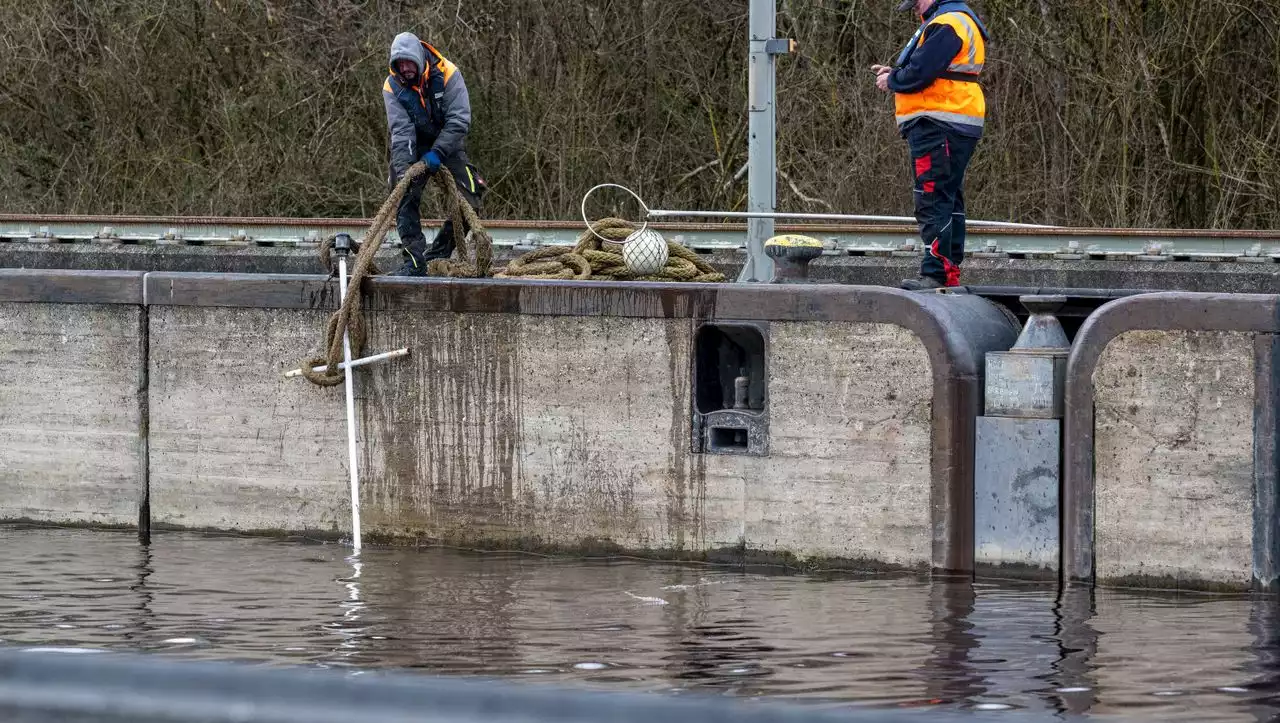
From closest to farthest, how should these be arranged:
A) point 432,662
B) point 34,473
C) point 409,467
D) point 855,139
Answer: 1. point 432,662
2. point 409,467
3. point 34,473
4. point 855,139

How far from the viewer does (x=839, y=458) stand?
7.46 meters

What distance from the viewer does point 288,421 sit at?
8.47m

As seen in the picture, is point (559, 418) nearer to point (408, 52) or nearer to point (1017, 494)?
point (1017, 494)

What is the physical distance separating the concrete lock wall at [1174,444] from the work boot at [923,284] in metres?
1.28

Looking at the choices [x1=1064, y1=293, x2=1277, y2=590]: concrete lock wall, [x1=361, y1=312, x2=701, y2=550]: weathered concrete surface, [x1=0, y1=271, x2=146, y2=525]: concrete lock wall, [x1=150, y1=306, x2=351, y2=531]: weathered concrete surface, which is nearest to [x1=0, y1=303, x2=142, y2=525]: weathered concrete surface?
[x1=0, y1=271, x2=146, y2=525]: concrete lock wall

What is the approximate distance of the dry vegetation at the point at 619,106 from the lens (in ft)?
49.6

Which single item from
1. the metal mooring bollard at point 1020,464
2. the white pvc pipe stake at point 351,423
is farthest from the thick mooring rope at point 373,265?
the metal mooring bollard at point 1020,464

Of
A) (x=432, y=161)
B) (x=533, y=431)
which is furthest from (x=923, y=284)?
(x=432, y=161)

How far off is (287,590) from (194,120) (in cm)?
1343

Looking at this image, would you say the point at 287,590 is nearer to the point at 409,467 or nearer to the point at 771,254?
the point at 409,467

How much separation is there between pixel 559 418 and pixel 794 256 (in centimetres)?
135

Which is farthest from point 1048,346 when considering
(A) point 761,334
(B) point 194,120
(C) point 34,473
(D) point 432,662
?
(B) point 194,120

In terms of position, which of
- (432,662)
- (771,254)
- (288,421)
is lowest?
(432,662)

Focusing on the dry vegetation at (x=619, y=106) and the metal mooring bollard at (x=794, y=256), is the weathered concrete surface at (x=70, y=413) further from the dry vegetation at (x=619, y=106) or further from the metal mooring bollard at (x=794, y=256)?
the dry vegetation at (x=619, y=106)
